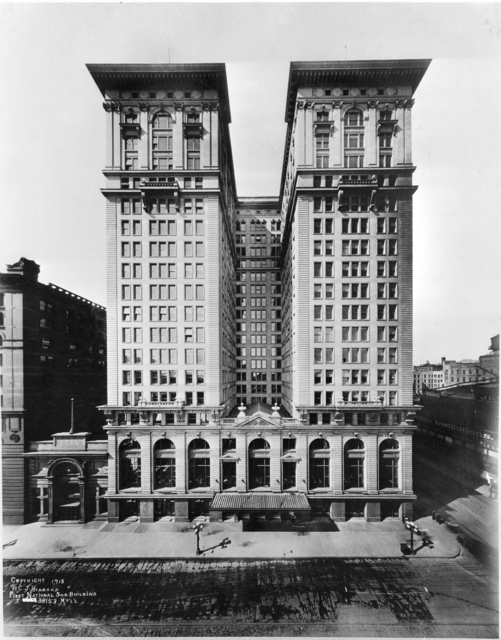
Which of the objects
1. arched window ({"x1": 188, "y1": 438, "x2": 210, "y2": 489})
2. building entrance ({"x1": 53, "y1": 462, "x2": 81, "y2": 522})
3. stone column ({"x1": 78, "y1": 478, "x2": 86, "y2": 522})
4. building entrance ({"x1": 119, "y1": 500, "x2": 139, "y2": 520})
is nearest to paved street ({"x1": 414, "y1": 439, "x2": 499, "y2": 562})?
arched window ({"x1": 188, "y1": 438, "x2": 210, "y2": 489})

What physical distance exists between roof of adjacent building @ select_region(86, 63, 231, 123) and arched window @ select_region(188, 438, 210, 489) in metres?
41.5

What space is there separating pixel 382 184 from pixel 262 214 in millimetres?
32686

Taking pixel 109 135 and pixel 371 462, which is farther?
pixel 109 135

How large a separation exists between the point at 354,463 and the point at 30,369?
39137 mm

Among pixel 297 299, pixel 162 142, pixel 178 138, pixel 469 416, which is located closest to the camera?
pixel 178 138

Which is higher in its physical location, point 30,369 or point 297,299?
point 297,299

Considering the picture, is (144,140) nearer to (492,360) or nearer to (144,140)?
(144,140)

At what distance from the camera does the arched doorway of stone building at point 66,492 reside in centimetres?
3806

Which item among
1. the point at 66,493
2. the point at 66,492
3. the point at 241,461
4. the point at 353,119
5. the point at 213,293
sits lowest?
the point at 66,493

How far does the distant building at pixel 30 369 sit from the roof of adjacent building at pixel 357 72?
38.5 m

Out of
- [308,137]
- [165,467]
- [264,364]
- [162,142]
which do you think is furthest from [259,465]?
[162,142]

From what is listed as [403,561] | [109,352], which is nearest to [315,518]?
[403,561]

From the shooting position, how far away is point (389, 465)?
38.0 m

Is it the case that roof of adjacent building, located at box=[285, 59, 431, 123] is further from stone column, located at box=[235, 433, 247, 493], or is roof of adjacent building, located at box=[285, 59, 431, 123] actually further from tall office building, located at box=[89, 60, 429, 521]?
stone column, located at box=[235, 433, 247, 493]
